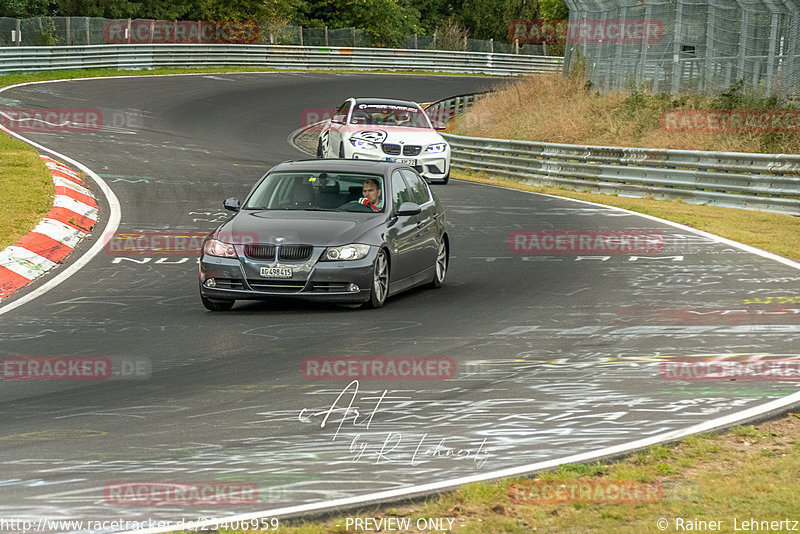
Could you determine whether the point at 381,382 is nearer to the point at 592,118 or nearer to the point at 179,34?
the point at 592,118

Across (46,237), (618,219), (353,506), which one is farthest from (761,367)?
(618,219)

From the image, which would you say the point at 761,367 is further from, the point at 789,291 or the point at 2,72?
the point at 2,72

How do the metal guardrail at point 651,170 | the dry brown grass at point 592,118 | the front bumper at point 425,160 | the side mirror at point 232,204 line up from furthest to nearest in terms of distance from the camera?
the dry brown grass at point 592,118
the front bumper at point 425,160
the metal guardrail at point 651,170
the side mirror at point 232,204

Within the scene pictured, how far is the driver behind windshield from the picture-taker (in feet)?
41.3

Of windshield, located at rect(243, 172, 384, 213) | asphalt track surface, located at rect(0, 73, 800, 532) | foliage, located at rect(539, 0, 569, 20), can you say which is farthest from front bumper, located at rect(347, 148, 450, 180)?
foliage, located at rect(539, 0, 569, 20)

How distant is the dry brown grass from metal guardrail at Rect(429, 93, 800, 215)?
2271 mm

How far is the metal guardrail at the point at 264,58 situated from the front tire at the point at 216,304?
36.6 meters

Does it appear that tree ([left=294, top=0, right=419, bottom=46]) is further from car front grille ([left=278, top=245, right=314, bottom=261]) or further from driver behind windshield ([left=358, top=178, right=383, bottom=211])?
car front grille ([left=278, top=245, right=314, bottom=261])

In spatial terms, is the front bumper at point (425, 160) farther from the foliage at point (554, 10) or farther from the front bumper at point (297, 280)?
the foliage at point (554, 10)

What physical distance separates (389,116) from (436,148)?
134 cm

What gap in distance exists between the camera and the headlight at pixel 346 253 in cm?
1150

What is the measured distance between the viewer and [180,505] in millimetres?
5625

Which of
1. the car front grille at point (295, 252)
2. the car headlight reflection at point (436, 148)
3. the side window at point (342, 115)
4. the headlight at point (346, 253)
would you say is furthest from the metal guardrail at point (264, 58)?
the headlight at point (346, 253)

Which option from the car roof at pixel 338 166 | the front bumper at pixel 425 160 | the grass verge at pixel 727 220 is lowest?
the grass verge at pixel 727 220
